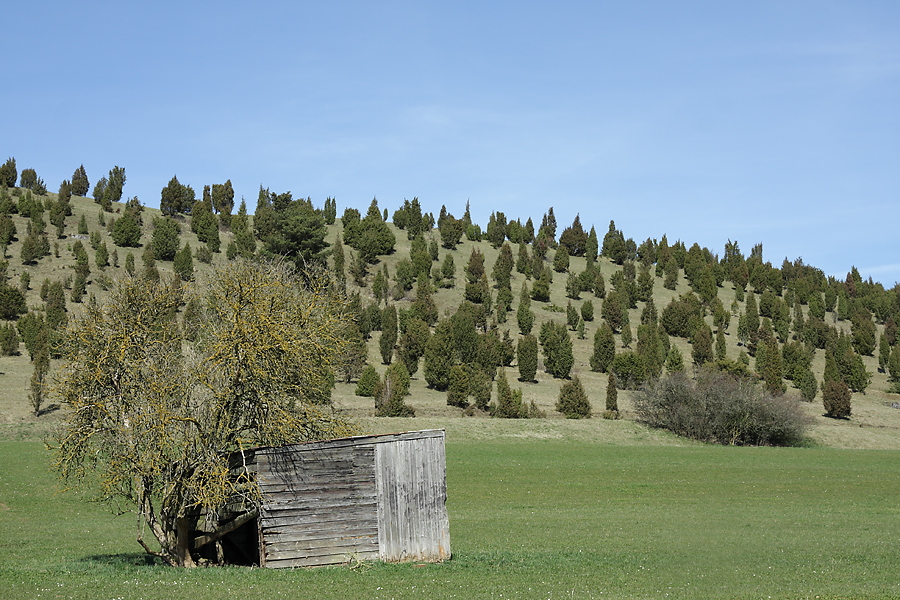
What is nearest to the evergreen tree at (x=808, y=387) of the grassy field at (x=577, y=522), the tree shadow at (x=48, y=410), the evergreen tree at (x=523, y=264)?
the grassy field at (x=577, y=522)

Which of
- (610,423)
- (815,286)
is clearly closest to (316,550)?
(610,423)

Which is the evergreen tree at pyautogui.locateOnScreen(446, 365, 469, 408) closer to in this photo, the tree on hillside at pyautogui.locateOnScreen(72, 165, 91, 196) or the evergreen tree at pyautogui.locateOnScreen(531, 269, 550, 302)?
the evergreen tree at pyautogui.locateOnScreen(531, 269, 550, 302)

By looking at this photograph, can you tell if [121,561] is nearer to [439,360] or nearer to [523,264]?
[439,360]

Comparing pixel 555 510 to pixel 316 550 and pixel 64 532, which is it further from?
pixel 64 532

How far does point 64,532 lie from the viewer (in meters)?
21.4

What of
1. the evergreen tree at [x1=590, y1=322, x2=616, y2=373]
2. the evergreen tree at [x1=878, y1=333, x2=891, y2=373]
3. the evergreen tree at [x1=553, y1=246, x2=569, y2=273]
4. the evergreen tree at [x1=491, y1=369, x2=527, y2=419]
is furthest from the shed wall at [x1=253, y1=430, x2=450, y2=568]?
the evergreen tree at [x1=553, y1=246, x2=569, y2=273]

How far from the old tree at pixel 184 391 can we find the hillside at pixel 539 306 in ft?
8.75

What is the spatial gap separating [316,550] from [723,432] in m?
47.0

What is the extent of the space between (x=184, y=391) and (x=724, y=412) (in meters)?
48.0

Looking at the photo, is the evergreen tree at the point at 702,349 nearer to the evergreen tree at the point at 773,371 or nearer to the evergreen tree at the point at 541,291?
the evergreen tree at the point at 773,371

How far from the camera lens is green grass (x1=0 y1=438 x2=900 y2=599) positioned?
43.6 feet

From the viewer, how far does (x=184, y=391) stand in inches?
564

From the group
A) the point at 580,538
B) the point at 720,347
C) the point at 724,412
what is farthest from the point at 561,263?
the point at 580,538

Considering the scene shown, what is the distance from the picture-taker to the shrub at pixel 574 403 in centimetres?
6100
